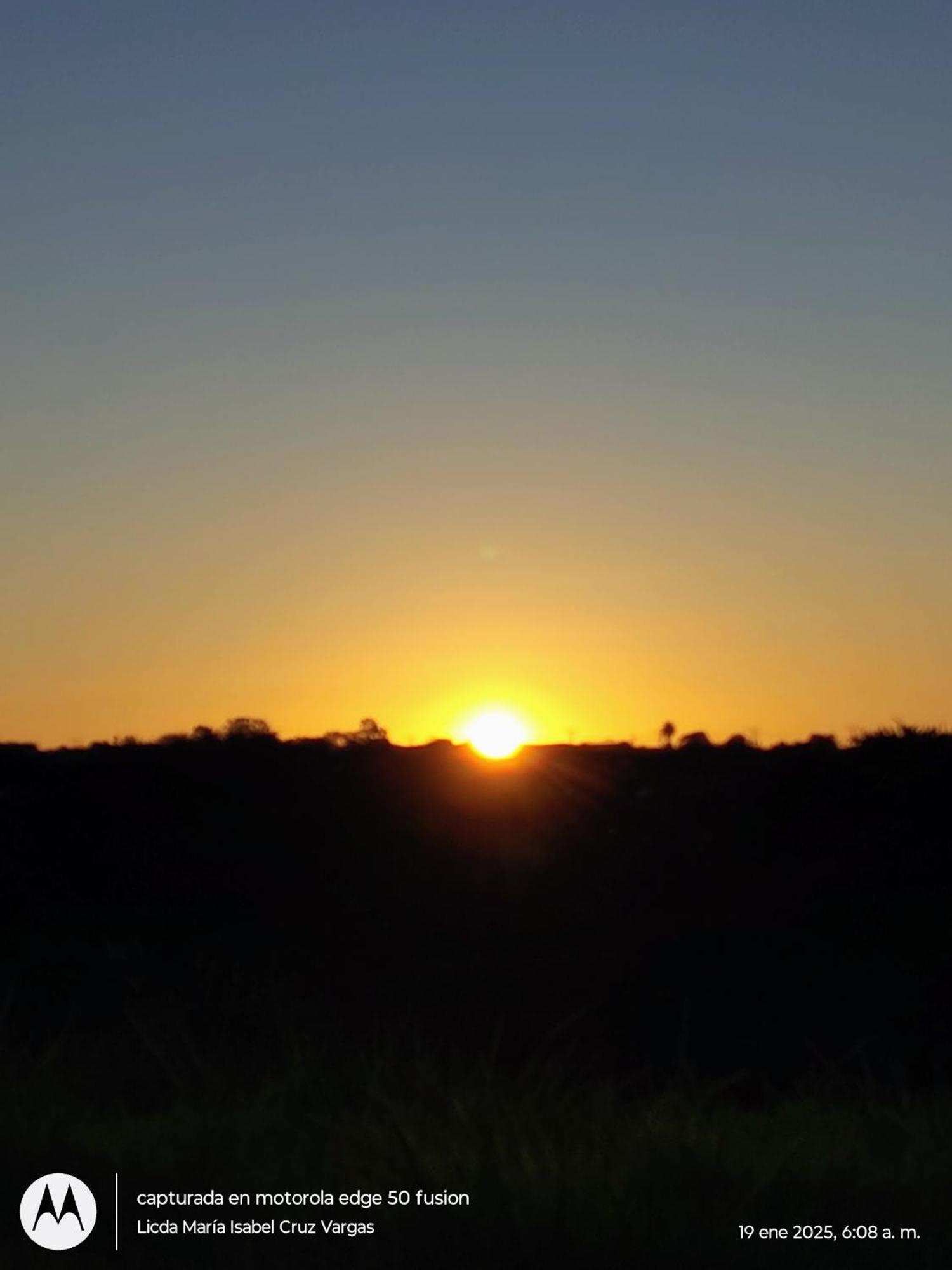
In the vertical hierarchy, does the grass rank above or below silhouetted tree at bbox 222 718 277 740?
below

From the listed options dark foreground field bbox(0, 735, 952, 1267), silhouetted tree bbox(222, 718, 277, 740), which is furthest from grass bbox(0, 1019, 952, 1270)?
silhouetted tree bbox(222, 718, 277, 740)

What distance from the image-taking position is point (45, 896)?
566 inches

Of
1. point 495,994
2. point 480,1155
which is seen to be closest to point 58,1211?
point 480,1155

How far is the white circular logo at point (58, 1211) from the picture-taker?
5.77 metres

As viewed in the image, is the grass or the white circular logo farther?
the white circular logo

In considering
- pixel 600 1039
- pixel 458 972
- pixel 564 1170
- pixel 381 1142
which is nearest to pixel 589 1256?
pixel 564 1170

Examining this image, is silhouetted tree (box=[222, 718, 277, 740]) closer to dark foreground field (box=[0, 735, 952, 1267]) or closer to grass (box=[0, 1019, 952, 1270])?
dark foreground field (box=[0, 735, 952, 1267])

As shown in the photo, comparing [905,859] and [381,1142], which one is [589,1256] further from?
[905,859]

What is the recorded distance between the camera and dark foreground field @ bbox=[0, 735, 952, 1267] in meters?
5.88

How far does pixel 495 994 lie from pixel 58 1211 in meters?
7.41

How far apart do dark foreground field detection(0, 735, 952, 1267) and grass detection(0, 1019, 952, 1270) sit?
15 millimetres

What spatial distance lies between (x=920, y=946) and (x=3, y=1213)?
9631mm

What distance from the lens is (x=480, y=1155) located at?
5.96 m

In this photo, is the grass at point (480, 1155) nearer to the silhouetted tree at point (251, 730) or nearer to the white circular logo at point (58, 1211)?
the white circular logo at point (58, 1211)
